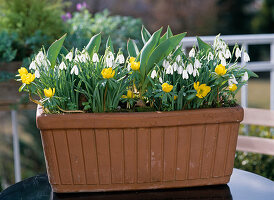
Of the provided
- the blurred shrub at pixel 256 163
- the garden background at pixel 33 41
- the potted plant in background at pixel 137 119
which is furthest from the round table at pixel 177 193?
the blurred shrub at pixel 256 163

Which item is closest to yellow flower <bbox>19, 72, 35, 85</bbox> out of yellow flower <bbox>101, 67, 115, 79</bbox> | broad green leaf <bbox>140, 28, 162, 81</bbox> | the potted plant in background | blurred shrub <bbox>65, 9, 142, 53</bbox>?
the potted plant in background

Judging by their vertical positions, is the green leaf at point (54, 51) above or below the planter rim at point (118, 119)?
above

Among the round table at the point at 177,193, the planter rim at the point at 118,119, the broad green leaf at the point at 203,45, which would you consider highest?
the broad green leaf at the point at 203,45

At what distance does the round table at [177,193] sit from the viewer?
1.10 m

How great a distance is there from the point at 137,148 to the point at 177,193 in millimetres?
175

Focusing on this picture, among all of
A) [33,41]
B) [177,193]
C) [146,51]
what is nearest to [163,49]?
[146,51]

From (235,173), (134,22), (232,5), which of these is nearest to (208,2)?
(232,5)

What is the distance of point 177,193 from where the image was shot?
1111 millimetres

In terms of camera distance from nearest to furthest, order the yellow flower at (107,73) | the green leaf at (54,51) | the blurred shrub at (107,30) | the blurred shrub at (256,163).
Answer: the yellow flower at (107,73) → the green leaf at (54,51) → the blurred shrub at (107,30) → the blurred shrub at (256,163)

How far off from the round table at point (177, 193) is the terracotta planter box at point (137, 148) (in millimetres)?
18

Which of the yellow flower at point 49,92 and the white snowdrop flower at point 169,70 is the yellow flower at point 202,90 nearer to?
the white snowdrop flower at point 169,70

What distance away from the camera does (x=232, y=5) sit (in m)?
9.55

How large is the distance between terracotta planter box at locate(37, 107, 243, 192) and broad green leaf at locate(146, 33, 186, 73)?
152mm

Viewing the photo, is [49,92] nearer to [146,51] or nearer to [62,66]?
[62,66]
